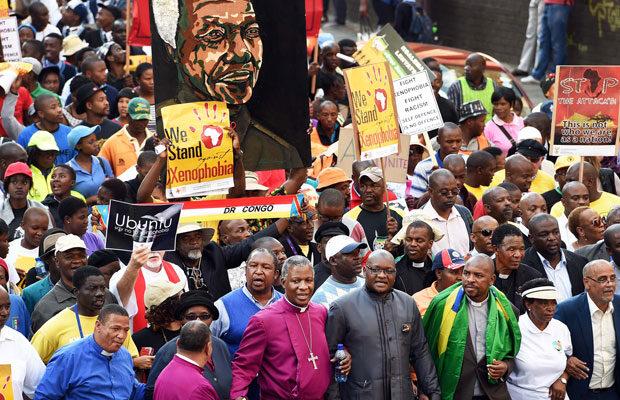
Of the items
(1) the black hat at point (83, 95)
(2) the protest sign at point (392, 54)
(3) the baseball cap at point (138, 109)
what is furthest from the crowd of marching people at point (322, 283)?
(1) the black hat at point (83, 95)

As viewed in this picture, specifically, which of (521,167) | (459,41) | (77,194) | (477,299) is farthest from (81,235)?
(459,41)

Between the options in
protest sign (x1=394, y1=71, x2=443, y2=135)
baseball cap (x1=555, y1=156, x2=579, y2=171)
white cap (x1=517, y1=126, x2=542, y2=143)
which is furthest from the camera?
white cap (x1=517, y1=126, x2=542, y2=143)

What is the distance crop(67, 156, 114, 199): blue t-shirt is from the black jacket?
2.53m

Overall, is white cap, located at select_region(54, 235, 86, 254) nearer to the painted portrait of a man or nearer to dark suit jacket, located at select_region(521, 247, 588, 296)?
the painted portrait of a man

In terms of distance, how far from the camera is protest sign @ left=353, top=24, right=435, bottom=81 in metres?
15.9

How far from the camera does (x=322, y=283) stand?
39.2ft

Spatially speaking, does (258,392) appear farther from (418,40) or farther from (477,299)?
(418,40)

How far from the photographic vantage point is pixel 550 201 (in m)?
15.4

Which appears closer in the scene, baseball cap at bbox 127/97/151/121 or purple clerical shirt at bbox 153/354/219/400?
purple clerical shirt at bbox 153/354/219/400

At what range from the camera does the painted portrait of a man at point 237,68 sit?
11938mm

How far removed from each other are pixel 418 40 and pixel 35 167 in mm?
11429

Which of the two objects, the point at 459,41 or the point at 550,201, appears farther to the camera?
the point at 459,41

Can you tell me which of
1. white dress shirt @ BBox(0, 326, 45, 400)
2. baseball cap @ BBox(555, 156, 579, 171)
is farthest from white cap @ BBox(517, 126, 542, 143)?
white dress shirt @ BBox(0, 326, 45, 400)

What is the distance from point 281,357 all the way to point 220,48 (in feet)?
8.76
